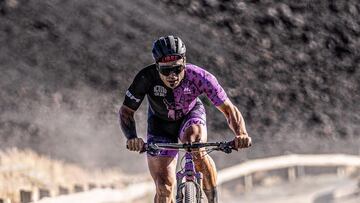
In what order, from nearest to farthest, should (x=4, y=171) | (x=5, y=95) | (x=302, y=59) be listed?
(x=4, y=171) < (x=5, y=95) < (x=302, y=59)

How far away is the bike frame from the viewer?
9.76 metres

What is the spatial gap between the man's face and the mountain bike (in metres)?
0.78

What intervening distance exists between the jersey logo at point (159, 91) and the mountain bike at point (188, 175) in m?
0.72

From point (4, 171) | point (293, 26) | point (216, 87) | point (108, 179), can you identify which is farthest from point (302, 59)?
point (216, 87)

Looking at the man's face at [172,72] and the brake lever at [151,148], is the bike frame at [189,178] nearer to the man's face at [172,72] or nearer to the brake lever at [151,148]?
the brake lever at [151,148]

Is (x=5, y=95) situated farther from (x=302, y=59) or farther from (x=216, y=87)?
(x=216, y=87)

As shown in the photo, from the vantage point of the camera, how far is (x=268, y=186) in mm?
21922

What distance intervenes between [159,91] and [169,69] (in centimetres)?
46

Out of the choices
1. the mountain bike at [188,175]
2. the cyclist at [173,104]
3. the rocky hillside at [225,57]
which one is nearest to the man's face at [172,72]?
the cyclist at [173,104]

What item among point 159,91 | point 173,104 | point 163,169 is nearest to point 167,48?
point 159,91

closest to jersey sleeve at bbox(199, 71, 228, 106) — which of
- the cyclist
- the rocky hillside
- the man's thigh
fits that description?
the cyclist

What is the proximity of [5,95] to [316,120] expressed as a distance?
9287 millimetres

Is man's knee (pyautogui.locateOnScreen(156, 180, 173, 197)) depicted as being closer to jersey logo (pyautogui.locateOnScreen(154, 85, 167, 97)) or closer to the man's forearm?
the man's forearm

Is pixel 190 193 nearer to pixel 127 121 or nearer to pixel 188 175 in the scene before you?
pixel 188 175
